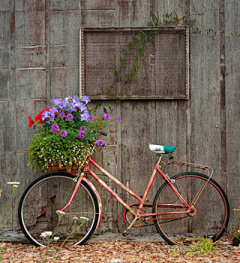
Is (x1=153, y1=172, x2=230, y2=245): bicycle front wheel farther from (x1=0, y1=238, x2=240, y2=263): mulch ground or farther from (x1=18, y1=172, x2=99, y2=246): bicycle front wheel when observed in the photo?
(x1=18, y1=172, x2=99, y2=246): bicycle front wheel

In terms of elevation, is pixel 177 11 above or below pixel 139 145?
above

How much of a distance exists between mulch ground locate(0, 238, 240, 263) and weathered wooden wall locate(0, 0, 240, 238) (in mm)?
534

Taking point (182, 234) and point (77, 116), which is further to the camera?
point (182, 234)

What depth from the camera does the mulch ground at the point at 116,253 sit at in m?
3.54

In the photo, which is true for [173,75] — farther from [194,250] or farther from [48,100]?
[194,250]

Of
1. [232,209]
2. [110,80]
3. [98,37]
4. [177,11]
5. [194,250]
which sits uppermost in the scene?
[177,11]

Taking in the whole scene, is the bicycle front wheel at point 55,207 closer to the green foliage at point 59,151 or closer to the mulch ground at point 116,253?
the mulch ground at point 116,253

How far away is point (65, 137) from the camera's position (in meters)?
3.87

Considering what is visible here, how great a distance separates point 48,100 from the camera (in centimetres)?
451

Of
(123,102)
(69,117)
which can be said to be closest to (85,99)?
(69,117)

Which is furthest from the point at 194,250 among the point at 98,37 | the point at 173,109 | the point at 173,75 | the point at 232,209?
the point at 98,37

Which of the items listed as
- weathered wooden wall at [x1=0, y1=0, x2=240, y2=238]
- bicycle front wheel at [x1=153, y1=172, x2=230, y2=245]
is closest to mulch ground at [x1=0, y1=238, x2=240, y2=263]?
bicycle front wheel at [x1=153, y1=172, x2=230, y2=245]

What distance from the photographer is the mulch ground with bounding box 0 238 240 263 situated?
3537mm

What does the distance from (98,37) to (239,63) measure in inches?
68.9
